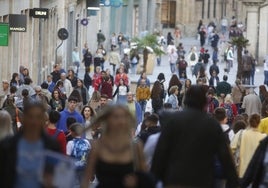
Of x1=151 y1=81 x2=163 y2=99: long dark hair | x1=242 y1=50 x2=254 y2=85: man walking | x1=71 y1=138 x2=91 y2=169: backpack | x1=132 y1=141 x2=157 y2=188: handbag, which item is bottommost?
x1=242 y1=50 x2=254 y2=85: man walking

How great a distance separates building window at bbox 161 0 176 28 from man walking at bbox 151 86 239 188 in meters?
80.4

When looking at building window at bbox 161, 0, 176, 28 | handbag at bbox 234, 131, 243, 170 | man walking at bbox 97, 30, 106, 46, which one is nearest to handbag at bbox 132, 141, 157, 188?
handbag at bbox 234, 131, 243, 170

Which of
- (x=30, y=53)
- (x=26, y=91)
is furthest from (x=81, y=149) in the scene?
(x=30, y=53)

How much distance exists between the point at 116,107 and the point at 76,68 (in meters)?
39.5

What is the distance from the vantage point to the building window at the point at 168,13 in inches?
3661

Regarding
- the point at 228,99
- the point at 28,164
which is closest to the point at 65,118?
the point at 228,99

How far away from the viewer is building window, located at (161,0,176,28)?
9300 centimetres

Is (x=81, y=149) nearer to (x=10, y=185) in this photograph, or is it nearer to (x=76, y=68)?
(x=10, y=185)

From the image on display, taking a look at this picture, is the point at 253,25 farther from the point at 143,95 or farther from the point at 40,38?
the point at 143,95

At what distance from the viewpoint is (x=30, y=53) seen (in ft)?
140

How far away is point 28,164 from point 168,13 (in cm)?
8394

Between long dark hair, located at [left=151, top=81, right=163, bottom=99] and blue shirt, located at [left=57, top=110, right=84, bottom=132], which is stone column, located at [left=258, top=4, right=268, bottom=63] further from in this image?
blue shirt, located at [left=57, top=110, right=84, bottom=132]

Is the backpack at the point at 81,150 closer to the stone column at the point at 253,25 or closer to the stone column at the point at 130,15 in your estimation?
the stone column at the point at 253,25

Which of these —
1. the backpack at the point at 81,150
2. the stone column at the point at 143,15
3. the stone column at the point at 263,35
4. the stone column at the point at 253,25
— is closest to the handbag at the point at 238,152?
the backpack at the point at 81,150
